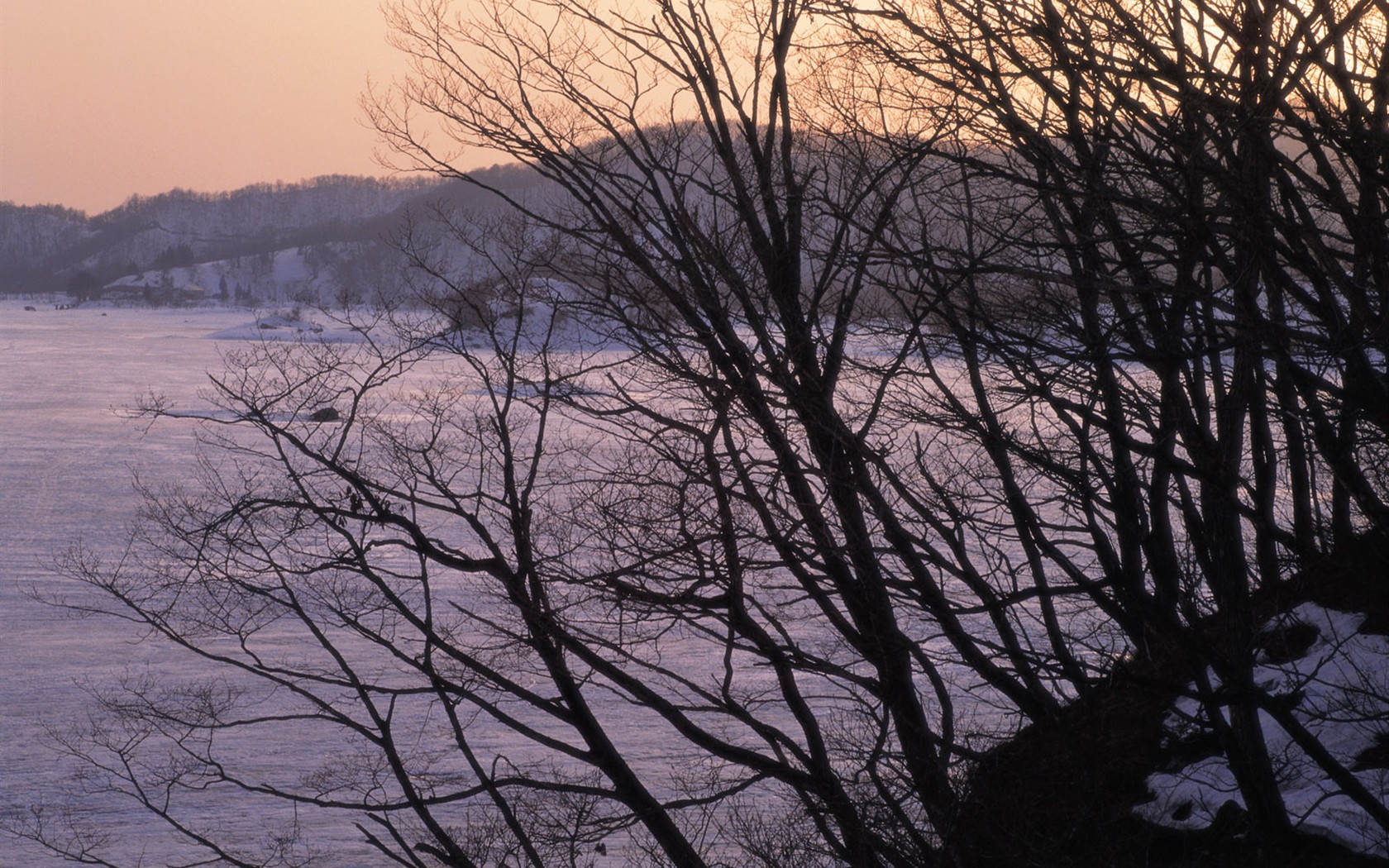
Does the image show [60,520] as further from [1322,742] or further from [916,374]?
[1322,742]

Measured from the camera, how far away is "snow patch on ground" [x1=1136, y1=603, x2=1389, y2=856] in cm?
470

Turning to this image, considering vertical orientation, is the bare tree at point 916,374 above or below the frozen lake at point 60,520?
above

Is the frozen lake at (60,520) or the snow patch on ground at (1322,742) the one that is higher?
the snow patch on ground at (1322,742)

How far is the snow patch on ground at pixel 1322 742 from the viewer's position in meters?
4.70

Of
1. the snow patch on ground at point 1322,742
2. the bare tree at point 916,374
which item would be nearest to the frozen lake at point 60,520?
the bare tree at point 916,374

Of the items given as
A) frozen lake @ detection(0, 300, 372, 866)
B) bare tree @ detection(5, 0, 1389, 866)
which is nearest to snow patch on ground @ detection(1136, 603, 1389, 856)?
bare tree @ detection(5, 0, 1389, 866)

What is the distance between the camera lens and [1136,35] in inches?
171

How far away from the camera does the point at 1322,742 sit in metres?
5.52

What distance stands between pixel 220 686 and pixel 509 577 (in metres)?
6.37

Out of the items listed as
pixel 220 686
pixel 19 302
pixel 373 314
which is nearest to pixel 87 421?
pixel 220 686

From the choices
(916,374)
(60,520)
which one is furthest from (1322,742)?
(60,520)

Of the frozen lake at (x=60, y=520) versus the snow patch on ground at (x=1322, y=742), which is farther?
the frozen lake at (x=60, y=520)

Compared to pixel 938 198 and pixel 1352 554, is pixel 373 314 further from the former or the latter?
pixel 1352 554

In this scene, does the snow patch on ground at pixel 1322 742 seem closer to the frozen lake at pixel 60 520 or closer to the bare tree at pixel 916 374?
the bare tree at pixel 916 374
